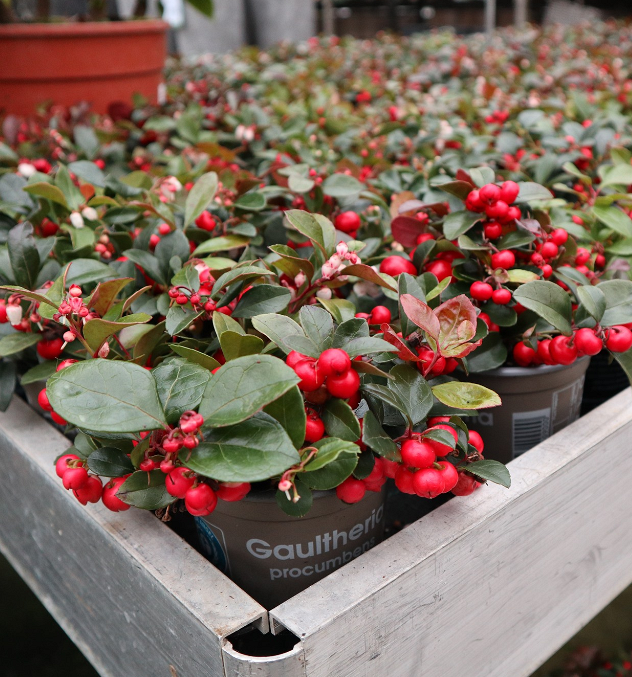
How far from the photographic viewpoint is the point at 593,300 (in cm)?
71

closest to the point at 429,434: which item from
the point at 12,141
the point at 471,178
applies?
the point at 471,178

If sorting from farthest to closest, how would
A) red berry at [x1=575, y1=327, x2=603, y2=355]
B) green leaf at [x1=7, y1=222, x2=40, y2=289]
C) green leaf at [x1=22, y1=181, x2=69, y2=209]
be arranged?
green leaf at [x1=22, y1=181, x2=69, y2=209], green leaf at [x1=7, y1=222, x2=40, y2=289], red berry at [x1=575, y1=327, x2=603, y2=355]

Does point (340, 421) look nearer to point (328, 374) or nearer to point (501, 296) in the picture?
point (328, 374)

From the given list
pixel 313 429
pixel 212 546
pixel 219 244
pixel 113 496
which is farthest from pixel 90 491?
pixel 219 244

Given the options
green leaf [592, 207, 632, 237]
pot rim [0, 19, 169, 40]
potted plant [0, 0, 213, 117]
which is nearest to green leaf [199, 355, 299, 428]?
green leaf [592, 207, 632, 237]

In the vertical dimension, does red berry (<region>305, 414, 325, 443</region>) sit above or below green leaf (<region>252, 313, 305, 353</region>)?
below

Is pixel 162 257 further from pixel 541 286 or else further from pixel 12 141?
pixel 12 141

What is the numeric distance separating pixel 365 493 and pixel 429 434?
0.34 ft

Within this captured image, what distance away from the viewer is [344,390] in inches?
22.0

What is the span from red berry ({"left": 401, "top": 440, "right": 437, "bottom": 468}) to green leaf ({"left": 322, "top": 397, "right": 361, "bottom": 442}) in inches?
1.8

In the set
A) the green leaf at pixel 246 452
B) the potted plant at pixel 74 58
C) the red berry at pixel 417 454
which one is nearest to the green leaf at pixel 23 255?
the green leaf at pixel 246 452

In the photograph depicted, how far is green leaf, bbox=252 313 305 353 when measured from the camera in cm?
57

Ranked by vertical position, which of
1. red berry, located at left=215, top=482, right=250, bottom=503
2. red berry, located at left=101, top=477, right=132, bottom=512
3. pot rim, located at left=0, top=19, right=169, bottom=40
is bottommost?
red berry, located at left=101, top=477, right=132, bottom=512

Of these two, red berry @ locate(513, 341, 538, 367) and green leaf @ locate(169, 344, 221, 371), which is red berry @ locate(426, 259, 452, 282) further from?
green leaf @ locate(169, 344, 221, 371)
